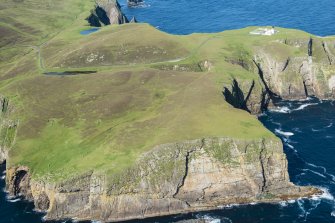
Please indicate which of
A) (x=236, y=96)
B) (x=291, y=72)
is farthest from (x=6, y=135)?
(x=291, y=72)

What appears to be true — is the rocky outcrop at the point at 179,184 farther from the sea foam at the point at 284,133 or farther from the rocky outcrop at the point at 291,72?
the rocky outcrop at the point at 291,72

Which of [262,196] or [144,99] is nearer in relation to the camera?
[262,196]

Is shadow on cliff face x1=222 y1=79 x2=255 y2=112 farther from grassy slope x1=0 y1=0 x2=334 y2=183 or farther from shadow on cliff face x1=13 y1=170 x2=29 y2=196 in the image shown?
shadow on cliff face x1=13 y1=170 x2=29 y2=196

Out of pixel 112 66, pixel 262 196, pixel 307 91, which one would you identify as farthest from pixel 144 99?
pixel 307 91

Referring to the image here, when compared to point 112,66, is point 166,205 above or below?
below

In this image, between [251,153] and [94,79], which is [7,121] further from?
[251,153]

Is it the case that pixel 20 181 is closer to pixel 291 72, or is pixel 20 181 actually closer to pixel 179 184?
pixel 179 184

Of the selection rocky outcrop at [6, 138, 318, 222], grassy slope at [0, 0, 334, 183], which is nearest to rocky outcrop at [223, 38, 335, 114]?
A: grassy slope at [0, 0, 334, 183]
